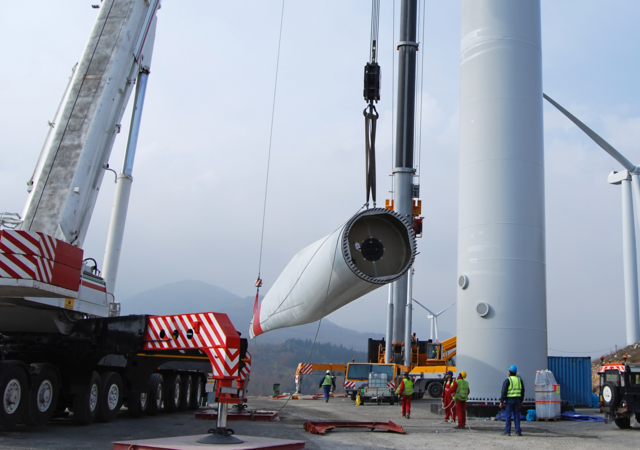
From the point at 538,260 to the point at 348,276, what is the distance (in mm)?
9418

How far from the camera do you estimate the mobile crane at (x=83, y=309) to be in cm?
862

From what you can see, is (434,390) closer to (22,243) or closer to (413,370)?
(413,370)

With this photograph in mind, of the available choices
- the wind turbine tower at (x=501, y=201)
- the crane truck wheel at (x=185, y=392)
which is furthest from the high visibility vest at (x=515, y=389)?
the crane truck wheel at (x=185, y=392)

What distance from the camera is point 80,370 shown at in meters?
10.6

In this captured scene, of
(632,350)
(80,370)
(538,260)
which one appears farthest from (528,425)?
(632,350)

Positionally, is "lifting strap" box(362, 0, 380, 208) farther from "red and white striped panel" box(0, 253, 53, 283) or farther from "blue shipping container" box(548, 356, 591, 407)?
"blue shipping container" box(548, 356, 591, 407)

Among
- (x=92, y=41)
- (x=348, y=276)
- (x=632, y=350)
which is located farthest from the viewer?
(x=632, y=350)

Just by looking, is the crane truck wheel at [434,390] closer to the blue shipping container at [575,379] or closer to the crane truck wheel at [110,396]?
the blue shipping container at [575,379]

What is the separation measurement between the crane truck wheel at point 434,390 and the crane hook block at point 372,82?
17.0 metres

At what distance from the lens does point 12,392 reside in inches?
358

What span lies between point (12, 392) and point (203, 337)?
3334 mm

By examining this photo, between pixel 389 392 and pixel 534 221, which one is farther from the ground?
pixel 534 221

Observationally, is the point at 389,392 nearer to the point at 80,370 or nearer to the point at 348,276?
the point at 80,370

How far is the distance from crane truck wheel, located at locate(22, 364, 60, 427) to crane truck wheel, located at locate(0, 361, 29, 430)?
0.21 meters
